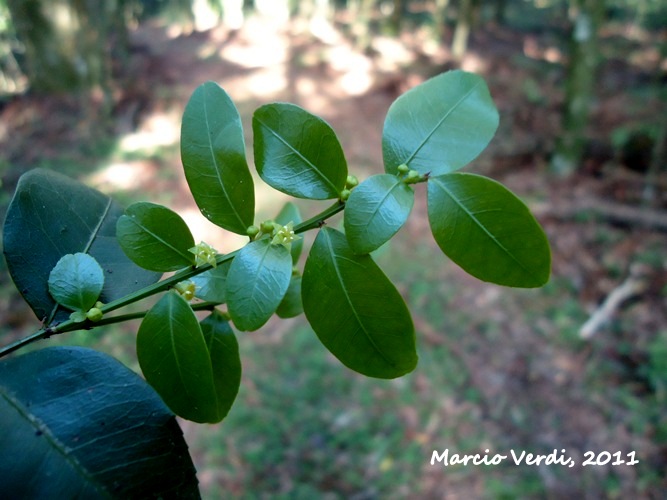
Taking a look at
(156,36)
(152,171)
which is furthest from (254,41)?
(152,171)

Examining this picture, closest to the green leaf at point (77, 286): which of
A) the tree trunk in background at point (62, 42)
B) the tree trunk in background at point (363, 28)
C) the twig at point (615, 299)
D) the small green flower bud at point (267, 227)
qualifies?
the small green flower bud at point (267, 227)

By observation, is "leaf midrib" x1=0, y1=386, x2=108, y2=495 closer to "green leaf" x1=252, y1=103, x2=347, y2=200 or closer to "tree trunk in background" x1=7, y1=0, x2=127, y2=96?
"green leaf" x1=252, y1=103, x2=347, y2=200

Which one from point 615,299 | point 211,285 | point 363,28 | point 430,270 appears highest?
point 211,285

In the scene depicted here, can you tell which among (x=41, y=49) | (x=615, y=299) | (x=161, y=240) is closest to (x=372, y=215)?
(x=161, y=240)

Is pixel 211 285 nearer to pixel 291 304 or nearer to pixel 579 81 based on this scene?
A: pixel 291 304

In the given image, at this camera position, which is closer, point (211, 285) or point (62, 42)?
point (211, 285)

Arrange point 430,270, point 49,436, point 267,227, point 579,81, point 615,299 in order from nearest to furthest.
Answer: point 49,436
point 267,227
point 615,299
point 430,270
point 579,81
